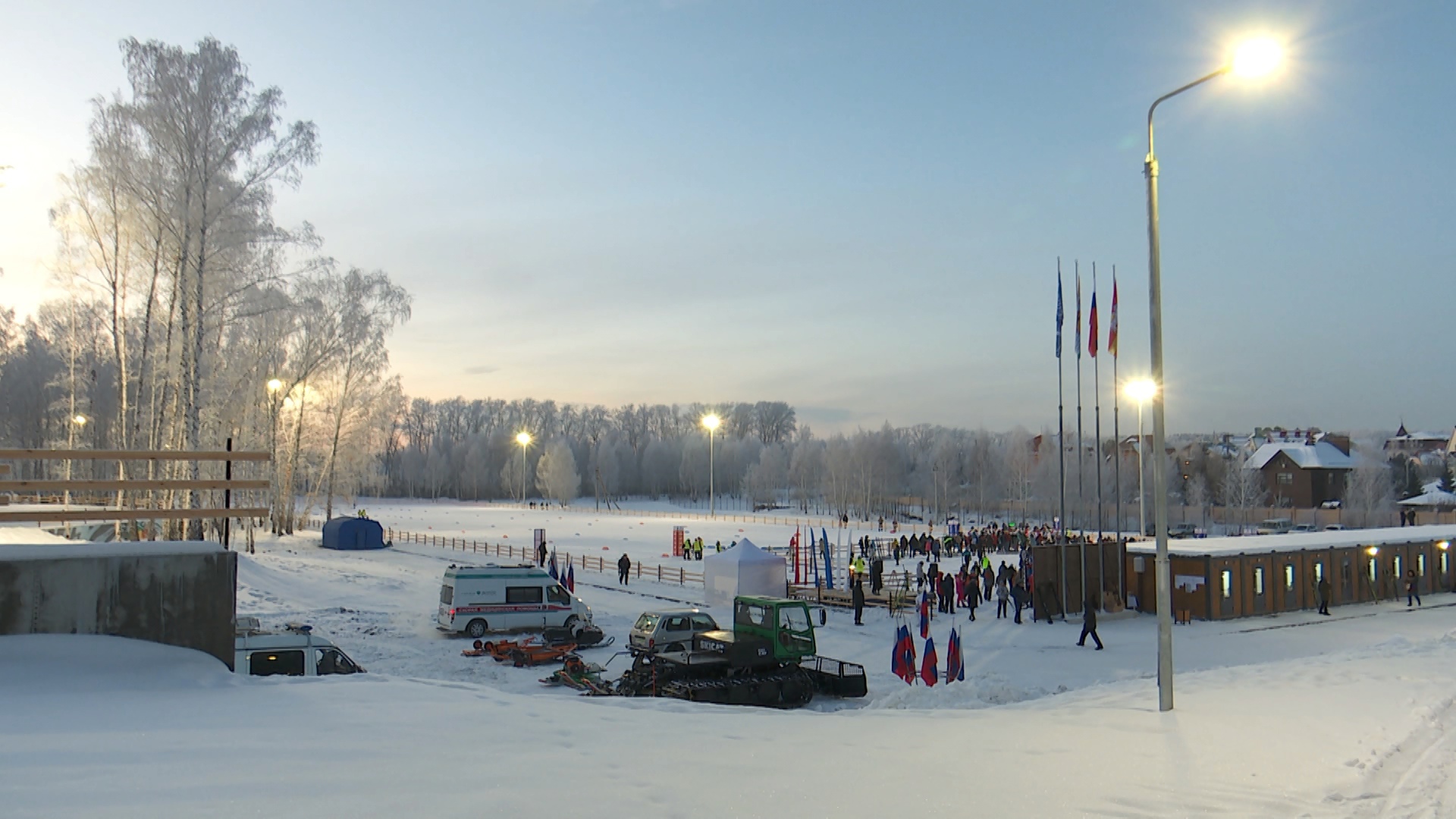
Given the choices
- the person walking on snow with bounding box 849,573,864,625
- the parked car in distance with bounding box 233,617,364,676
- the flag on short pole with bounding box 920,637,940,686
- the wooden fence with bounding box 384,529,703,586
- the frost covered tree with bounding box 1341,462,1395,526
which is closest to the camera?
the parked car in distance with bounding box 233,617,364,676

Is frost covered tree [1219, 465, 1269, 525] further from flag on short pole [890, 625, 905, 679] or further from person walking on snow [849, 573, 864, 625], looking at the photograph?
flag on short pole [890, 625, 905, 679]

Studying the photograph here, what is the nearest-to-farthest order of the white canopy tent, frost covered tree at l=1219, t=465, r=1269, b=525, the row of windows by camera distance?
the row of windows, the white canopy tent, frost covered tree at l=1219, t=465, r=1269, b=525

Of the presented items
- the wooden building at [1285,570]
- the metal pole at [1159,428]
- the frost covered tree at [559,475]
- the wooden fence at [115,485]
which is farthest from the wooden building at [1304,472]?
the wooden fence at [115,485]

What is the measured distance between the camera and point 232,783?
227 inches

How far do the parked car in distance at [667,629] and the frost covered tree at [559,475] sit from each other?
10212 centimetres

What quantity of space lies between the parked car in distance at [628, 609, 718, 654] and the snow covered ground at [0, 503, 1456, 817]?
5911 mm

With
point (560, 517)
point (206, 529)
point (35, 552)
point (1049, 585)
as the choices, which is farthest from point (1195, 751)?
point (560, 517)

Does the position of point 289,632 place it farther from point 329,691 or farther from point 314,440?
point 314,440

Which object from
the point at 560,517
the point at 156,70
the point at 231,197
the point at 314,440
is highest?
the point at 156,70

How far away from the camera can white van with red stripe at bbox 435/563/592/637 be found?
22312 mm

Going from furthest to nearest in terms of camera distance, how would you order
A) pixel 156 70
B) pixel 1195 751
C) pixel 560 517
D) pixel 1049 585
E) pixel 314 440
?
pixel 560 517 < pixel 314 440 < pixel 156 70 < pixel 1049 585 < pixel 1195 751

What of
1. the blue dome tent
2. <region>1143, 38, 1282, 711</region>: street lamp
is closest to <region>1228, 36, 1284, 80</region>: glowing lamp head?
<region>1143, 38, 1282, 711</region>: street lamp

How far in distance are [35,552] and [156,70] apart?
23936 millimetres

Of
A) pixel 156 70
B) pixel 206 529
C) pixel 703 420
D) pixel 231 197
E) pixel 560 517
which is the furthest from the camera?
pixel 560 517
